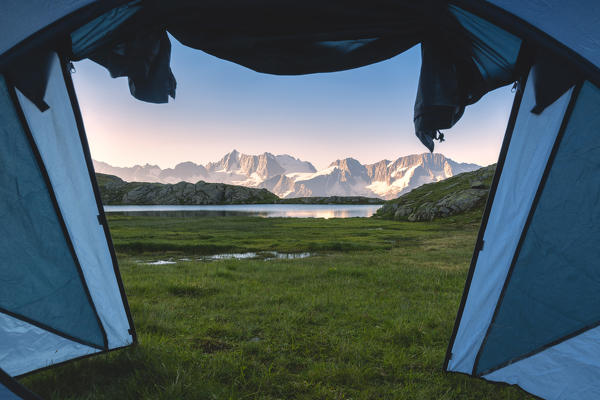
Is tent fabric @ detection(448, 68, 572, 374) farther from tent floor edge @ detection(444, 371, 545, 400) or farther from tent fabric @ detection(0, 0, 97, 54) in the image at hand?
tent fabric @ detection(0, 0, 97, 54)

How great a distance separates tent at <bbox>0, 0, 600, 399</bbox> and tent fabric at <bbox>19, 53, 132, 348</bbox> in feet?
0.07

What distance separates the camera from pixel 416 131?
391cm

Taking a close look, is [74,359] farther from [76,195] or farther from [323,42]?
[323,42]

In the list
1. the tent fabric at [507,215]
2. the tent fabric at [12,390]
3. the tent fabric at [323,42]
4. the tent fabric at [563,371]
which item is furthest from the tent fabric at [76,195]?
the tent fabric at [563,371]

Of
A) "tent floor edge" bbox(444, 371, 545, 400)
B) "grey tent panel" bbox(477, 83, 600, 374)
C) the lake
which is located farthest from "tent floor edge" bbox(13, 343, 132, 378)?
the lake

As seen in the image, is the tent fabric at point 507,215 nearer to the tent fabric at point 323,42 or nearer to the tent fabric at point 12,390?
the tent fabric at point 323,42

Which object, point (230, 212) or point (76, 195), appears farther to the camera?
point (230, 212)

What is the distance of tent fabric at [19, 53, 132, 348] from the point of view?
3.43 m

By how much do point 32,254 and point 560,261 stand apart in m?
6.74

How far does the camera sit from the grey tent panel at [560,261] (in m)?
2.79

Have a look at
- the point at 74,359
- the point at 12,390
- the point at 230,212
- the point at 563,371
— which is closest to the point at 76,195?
the point at 74,359

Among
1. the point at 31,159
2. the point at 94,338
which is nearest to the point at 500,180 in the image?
the point at 31,159

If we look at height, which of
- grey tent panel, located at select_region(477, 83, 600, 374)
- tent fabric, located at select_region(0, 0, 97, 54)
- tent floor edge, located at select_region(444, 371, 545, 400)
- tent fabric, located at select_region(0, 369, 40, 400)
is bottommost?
tent floor edge, located at select_region(444, 371, 545, 400)

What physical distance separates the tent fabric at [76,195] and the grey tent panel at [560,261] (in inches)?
225
